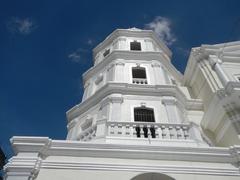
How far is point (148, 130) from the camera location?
12742 millimetres

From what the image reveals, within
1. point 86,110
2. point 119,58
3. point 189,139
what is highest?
point 119,58

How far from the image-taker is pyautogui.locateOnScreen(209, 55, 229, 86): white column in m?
17.0

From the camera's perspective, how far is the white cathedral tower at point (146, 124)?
10211 mm

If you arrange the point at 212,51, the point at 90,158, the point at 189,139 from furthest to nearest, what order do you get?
the point at 212,51, the point at 189,139, the point at 90,158

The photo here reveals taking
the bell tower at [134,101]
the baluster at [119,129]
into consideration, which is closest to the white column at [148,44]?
the bell tower at [134,101]

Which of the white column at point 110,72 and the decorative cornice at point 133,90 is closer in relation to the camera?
the decorative cornice at point 133,90

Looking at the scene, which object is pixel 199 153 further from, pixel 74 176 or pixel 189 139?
pixel 74 176

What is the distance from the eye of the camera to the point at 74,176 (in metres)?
9.93

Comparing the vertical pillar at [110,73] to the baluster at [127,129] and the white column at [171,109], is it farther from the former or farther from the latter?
the baluster at [127,129]

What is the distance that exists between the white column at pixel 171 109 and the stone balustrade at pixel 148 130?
2.93 m

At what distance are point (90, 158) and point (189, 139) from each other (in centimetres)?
420

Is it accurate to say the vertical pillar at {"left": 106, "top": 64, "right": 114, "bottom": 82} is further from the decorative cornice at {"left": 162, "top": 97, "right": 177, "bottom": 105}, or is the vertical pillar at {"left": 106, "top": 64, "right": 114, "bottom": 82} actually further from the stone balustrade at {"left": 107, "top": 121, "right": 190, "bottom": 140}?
the stone balustrade at {"left": 107, "top": 121, "right": 190, "bottom": 140}

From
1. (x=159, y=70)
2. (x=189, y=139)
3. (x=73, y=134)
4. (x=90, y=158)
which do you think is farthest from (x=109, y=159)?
(x=159, y=70)

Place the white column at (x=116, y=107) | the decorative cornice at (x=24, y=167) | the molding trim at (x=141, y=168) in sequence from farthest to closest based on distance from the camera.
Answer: the white column at (x=116, y=107)
the molding trim at (x=141, y=168)
the decorative cornice at (x=24, y=167)
